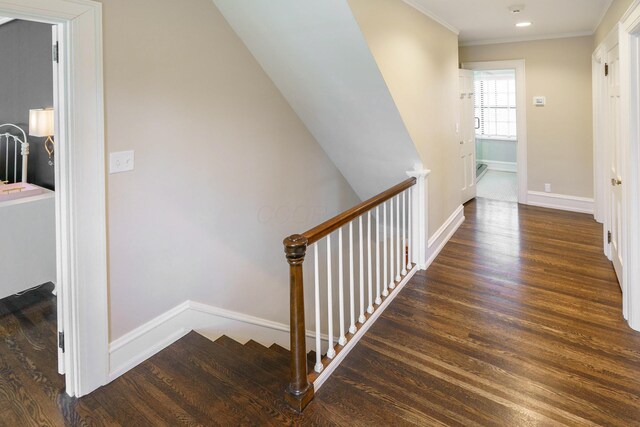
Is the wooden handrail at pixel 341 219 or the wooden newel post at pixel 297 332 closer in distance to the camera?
the wooden newel post at pixel 297 332

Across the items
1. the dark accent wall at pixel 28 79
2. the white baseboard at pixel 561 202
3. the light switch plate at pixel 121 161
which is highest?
the dark accent wall at pixel 28 79

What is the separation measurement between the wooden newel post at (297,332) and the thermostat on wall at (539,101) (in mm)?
4722

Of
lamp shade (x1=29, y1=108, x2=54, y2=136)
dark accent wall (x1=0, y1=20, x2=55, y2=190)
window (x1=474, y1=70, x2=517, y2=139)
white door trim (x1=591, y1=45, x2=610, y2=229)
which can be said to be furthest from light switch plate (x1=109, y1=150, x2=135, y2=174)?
window (x1=474, y1=70, x2=517, y2=139)

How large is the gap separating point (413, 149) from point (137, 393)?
2546 mm

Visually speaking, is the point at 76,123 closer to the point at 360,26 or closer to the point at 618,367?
the point at 360,26

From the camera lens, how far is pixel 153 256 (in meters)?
2.34

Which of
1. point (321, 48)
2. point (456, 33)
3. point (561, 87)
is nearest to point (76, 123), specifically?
point (321, 48)

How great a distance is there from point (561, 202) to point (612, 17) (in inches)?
104

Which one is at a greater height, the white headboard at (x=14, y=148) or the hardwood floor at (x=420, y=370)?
the white headboard at (x=14, y=148)

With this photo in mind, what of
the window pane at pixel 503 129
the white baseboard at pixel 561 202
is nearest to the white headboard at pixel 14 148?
the white baseboard at pixel 561 202

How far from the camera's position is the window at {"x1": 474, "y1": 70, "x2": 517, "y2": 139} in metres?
8.34

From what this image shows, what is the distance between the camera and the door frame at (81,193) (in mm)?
1868

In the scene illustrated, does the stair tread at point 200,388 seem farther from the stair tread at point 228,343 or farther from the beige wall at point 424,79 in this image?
the beige wall at point 424,79

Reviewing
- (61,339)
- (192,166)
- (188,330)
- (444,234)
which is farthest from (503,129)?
(61,339)
